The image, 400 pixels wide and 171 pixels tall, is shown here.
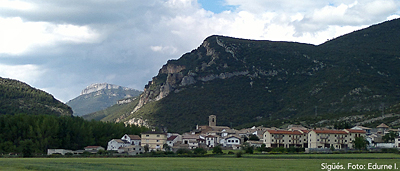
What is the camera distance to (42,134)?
99.4 meters

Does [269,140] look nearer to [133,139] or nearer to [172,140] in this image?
[172,140]

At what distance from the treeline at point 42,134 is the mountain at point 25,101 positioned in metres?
33.6

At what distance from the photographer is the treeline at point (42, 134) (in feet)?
313

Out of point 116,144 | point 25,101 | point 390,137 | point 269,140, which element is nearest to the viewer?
point 390,137

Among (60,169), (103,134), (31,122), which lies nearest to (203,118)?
(103,134)

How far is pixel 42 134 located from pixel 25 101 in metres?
59.9

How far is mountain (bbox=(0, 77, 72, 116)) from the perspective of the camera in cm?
14350

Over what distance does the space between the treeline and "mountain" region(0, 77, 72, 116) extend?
33.6 metres

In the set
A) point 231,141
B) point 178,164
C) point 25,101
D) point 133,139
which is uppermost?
point 25,101

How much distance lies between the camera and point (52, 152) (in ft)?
295

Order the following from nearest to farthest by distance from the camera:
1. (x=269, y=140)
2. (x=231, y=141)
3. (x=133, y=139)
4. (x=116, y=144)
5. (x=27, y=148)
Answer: (x=27, y=148) < (x=116, y=144) < (x=269, y=140) < (x=133, y=139) < (x=231, y=141)

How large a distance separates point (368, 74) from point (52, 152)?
140343 mm

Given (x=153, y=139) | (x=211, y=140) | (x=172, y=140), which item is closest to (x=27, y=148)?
(x=153, y=139)

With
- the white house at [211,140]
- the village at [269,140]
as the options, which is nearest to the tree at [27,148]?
the village at [269,140]
